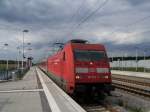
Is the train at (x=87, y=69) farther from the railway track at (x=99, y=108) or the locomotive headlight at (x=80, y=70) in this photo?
the railway track at (x=99, y=108)

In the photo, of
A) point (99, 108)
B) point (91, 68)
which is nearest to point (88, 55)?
point (91, 68)

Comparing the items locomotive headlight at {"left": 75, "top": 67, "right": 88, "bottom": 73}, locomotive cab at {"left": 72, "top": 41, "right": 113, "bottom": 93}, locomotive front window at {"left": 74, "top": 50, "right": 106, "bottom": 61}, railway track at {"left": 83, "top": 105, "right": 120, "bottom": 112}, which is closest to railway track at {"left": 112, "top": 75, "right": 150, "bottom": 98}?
locomotive cab at {"left": 72, "top": 41, "right": 113, "bottom": 93}

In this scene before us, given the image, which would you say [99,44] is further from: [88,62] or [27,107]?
[27,107]

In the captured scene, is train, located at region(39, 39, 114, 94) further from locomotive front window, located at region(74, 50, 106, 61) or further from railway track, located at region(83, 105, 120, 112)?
railway track, located at region(83, 105, 120, 112)

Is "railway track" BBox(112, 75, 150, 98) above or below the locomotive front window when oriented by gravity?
below

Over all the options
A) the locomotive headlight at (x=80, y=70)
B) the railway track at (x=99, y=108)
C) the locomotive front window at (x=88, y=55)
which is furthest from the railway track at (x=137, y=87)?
the locomotive headlight at (x=80, y=70)

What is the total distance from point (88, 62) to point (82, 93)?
5.17 ft

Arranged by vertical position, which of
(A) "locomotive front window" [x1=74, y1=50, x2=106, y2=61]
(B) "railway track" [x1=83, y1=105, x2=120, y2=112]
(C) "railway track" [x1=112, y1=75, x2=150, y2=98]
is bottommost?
(B) "railway track" [x1=83, y1=105, x2=120, y2=112]

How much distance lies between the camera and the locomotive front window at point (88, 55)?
59.9 ft

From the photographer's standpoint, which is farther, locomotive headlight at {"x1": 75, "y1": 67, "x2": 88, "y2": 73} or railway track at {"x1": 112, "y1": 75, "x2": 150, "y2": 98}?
railway track at {"x1": 112, "y1": 75, "x2": 150, "y2": 98}

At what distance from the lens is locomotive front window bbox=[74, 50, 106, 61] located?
59.9ft

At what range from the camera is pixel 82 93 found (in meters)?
18.1

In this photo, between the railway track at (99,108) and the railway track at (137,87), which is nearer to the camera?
the railway track at (99,108)

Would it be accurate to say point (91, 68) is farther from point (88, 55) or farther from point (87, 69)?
point (88, 55)
